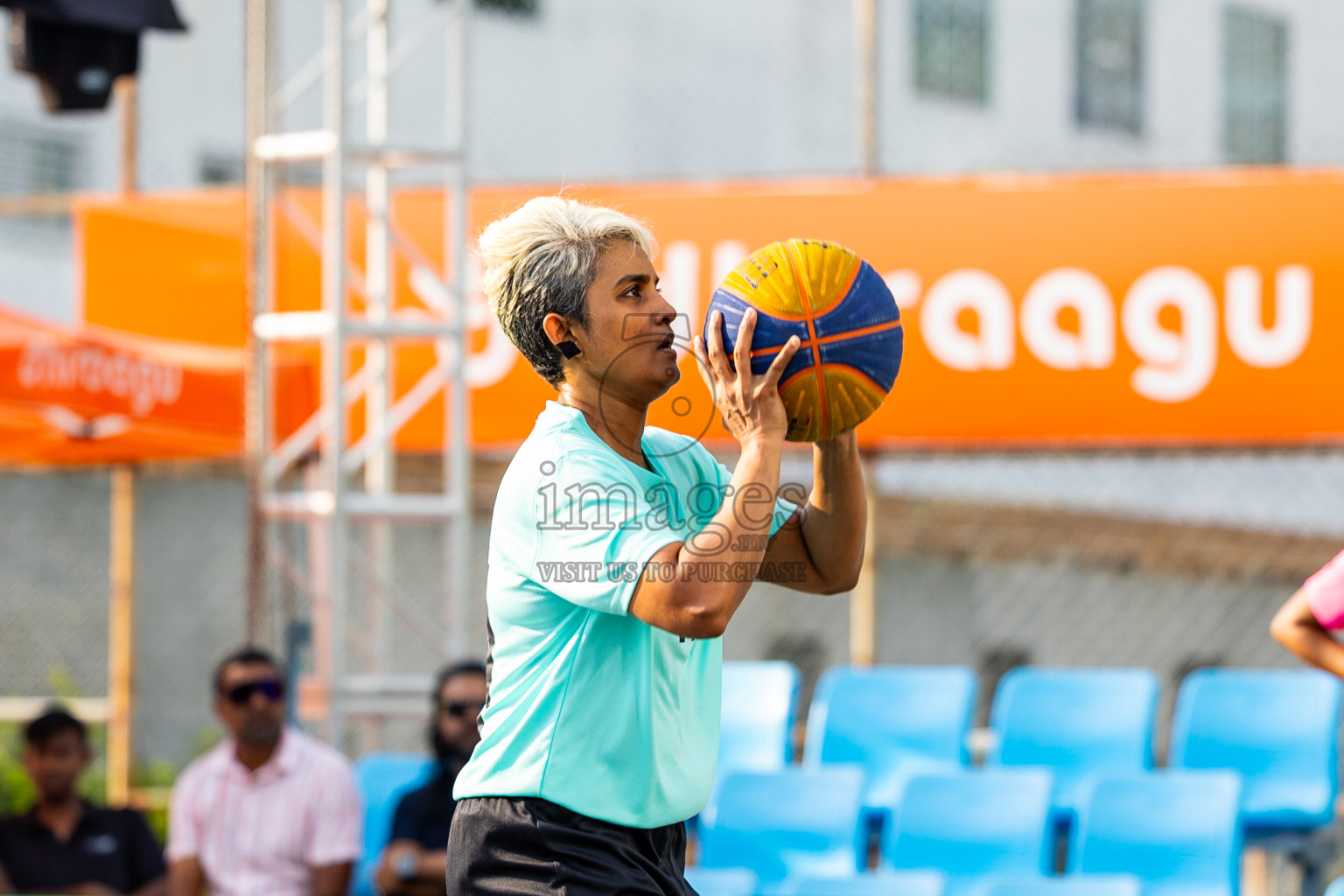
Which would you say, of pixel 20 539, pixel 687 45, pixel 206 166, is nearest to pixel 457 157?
pixel 20 539

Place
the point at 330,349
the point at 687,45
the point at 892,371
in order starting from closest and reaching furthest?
the point at 892,371 → the point at 330,349 → the point at 687,45

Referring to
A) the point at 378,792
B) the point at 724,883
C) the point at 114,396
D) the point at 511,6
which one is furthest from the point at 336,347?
the point at 511,6

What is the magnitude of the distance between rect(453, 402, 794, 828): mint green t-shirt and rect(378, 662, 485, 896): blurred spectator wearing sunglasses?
10.5 ft

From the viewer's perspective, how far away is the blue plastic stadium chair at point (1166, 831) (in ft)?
17.6

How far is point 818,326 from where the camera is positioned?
8.50 ft

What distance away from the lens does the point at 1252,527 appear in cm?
1332

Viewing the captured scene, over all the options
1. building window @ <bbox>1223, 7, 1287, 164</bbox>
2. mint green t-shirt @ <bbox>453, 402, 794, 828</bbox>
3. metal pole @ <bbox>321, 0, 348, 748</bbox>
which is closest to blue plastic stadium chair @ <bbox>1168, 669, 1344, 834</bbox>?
metal pole @ <bbox>321, 0, 348, 748</bbox>

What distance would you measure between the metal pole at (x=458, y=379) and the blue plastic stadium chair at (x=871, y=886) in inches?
98.5

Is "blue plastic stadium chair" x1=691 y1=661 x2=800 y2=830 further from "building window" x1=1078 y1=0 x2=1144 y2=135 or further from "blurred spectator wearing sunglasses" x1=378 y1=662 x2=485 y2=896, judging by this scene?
"building window" x1=1078 y1=0 x2=1144 y2=135

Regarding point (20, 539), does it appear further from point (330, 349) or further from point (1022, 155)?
point (1022, 155)

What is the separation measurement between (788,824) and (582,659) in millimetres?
3710

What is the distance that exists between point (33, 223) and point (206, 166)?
4.83 feet

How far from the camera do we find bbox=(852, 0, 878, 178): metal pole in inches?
298

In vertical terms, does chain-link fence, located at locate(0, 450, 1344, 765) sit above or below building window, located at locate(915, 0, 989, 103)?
below
